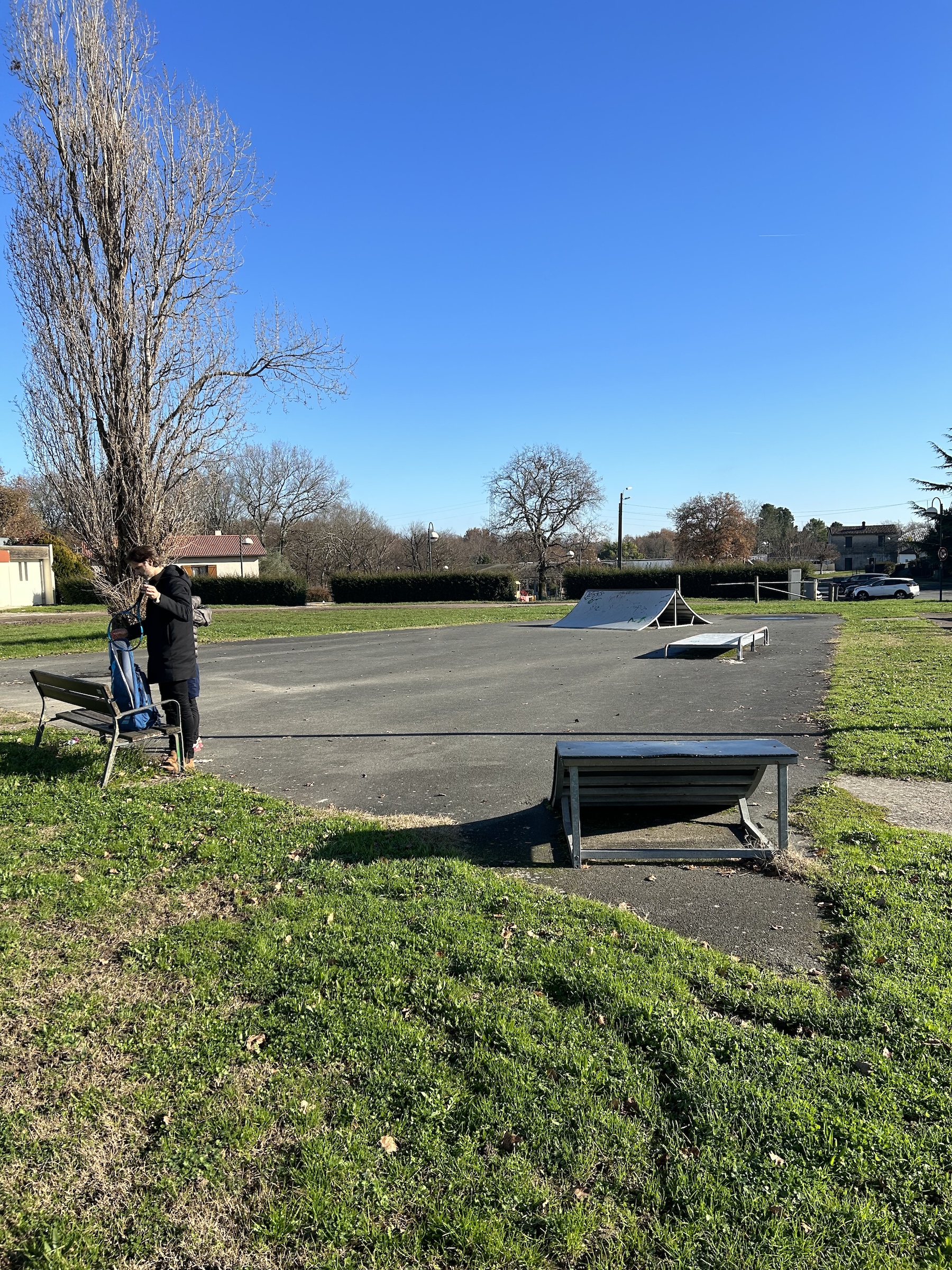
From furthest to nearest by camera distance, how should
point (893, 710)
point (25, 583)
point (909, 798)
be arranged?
point (25, 583) < point (893, 710) < point (909, 798)

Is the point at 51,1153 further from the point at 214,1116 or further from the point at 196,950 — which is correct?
the point at 196,950

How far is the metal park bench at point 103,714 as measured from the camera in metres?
6.55

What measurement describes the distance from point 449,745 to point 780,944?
190 inches

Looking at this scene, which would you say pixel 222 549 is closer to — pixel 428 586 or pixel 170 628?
pixel 428 586

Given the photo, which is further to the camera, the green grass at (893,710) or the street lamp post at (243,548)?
the street lamp post at (243,548)

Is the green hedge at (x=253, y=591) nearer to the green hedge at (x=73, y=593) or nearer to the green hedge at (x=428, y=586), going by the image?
the green hedge at (x=428, y=586)

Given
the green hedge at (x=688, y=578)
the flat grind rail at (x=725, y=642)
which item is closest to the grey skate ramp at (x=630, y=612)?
the flat grind rail at (x=725, y=642)

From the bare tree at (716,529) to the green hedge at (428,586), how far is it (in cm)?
3077

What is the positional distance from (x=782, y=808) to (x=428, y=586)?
43.9m

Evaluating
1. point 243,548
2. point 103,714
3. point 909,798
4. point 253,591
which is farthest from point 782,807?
point 243,548

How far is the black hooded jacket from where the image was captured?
21.9ft

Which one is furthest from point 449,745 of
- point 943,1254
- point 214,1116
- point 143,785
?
point 943,1254

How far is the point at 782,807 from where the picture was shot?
4.80 metres

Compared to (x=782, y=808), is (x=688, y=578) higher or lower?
higher
